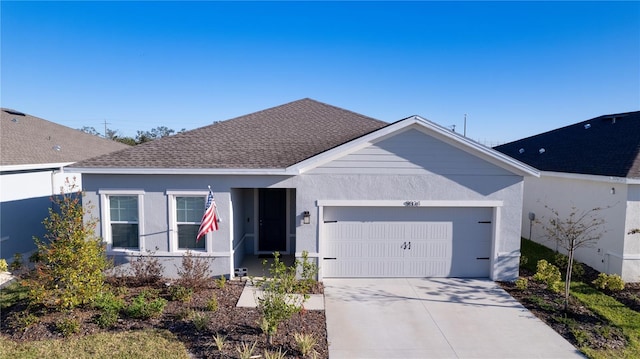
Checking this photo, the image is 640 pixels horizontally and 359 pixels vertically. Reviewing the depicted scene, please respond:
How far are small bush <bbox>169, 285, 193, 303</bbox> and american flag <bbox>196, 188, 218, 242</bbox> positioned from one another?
4.01 feet

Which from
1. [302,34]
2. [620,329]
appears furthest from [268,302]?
[302,34]

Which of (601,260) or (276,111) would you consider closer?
(601,260)

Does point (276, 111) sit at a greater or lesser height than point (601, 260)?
greater

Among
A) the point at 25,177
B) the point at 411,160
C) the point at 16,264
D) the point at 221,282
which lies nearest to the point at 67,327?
the point at 221,282

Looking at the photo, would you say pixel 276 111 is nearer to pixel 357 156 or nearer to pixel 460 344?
pixel 357 156

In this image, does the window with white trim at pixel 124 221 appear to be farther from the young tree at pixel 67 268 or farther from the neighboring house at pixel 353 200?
the young tree at pixel 67 268

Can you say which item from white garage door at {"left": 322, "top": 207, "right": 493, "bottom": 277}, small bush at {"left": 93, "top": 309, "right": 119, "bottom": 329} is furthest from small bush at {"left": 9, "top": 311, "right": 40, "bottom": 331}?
white garage door at {"left": 322, "top": 207, "right": 493, "bottom": 277}

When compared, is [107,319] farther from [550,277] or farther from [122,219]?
[550,277]

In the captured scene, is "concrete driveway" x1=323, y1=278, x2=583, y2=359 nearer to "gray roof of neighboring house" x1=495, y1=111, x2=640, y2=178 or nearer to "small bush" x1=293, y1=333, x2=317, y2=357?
"small bush" x1=293, y1=333, x2=317, y2=357

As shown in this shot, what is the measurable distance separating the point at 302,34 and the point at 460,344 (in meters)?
14.8

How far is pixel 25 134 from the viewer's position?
557 inches

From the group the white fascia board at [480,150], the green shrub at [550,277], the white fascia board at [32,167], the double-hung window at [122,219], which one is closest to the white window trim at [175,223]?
the double-hung window at [122,219]

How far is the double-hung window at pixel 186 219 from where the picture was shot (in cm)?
932

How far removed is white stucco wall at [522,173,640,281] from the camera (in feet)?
30.8
